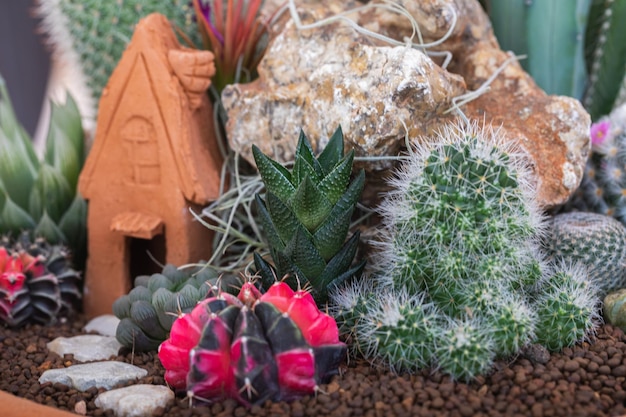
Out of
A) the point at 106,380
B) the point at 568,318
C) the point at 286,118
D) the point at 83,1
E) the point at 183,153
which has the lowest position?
the point at 106,380

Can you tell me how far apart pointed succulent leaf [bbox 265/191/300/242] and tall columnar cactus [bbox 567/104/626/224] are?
0.99 metres

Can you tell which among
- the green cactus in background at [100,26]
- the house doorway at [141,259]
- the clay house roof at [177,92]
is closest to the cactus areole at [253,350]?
the clay house roof at [177,92]

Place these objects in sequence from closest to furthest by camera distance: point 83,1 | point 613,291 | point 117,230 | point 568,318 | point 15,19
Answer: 1. point 568,318
2. point 613,291
3. point 117,230
4. point 83,1
5. point 15,19

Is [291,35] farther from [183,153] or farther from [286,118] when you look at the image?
[183,153]

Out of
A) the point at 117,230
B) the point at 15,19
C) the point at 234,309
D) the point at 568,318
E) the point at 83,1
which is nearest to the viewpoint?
the point at 234,309

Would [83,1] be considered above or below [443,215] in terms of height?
above

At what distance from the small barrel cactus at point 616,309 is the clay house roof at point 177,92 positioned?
104 centimetres

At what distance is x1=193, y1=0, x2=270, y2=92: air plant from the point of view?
1.97 m

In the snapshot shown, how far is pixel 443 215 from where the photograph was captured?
1370 mm

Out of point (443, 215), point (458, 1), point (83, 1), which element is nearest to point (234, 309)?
point (443, 215)

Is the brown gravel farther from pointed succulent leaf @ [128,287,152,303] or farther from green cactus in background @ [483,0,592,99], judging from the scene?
green cactus in background @ [483,0,592,99]

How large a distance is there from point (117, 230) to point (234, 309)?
2.37 ft

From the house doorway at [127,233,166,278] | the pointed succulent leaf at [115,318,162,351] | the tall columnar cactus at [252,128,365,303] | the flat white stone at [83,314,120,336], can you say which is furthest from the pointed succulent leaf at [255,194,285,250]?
the house doorway at [127,233,166,278]

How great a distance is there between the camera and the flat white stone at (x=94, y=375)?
140cm
